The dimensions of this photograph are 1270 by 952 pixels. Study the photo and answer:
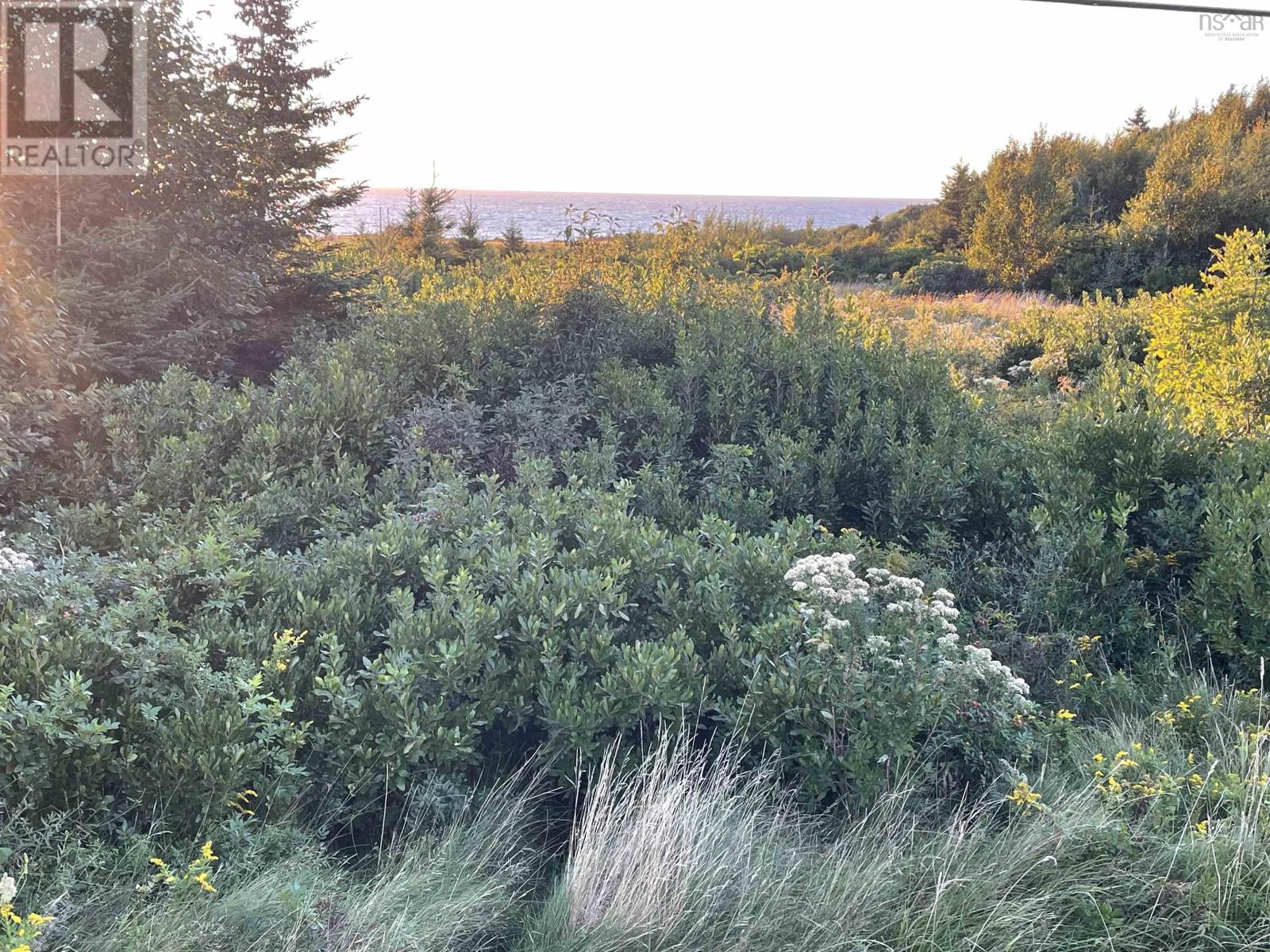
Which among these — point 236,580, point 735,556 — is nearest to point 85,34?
point 236,580

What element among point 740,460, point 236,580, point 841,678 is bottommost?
point 841,678

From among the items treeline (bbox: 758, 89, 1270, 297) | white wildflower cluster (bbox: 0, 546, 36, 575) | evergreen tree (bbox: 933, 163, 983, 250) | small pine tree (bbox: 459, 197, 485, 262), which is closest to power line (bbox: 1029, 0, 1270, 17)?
white wildflower cluster (bbox: 0, 546, 36, 575)

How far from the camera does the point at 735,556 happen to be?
3299 mm

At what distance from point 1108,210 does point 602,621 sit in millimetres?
30765

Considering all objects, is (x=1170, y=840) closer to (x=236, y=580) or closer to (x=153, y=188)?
(x=236, y=580)

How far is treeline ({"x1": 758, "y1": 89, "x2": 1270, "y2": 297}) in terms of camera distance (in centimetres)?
2267

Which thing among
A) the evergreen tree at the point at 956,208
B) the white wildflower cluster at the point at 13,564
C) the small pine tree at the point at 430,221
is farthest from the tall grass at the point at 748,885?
the evergreen tree at the point at 956,208

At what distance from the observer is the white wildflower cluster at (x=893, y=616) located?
2.79 metres

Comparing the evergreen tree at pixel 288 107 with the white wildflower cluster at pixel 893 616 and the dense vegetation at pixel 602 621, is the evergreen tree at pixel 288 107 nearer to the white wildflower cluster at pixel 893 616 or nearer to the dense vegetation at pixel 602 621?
the dense vegetation at pixel 602 621

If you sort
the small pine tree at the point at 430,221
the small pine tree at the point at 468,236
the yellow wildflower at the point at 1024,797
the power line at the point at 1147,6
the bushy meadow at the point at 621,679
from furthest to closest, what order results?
the small pine tree at the point at 468,236, the small pine tree at the point at 430,221, the power line at the point at 1147,6, the yellow wildflower at the point at 1024,797, the bushy meadow at the point at 621,679

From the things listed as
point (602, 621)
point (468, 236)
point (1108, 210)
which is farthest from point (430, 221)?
point (1108, 210)

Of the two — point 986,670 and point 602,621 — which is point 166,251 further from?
point 986,670

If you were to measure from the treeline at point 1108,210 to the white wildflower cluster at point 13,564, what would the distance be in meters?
18.5

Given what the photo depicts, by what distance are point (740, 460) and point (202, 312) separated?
4646mm
